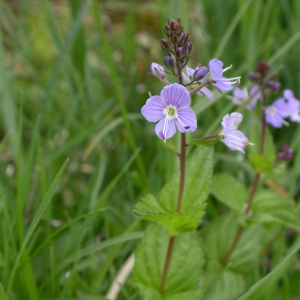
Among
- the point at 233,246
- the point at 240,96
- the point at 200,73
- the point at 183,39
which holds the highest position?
the point at 183,39

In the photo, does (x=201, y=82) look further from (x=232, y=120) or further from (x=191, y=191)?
(x=191, y=191)

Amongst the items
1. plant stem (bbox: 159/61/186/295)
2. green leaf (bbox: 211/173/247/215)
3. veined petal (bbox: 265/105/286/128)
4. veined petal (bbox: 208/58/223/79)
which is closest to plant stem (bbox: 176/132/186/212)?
plant stem (bbox: 159/61/186/295)

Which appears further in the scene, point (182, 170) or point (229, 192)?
point (229, 192)

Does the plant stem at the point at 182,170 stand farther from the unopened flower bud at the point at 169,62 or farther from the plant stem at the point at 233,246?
the plant stem at the point at 233,246

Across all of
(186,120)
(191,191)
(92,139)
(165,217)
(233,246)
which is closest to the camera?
(186,120)

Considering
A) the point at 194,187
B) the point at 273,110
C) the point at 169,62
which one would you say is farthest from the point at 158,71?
the point at 273,110

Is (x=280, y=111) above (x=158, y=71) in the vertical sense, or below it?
below

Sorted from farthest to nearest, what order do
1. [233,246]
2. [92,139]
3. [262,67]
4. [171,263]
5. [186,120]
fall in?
[92,139], [233,246], [262,67], [171,263], [186,120]

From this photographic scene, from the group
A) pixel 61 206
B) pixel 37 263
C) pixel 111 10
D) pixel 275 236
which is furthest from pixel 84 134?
pixel 111 10
